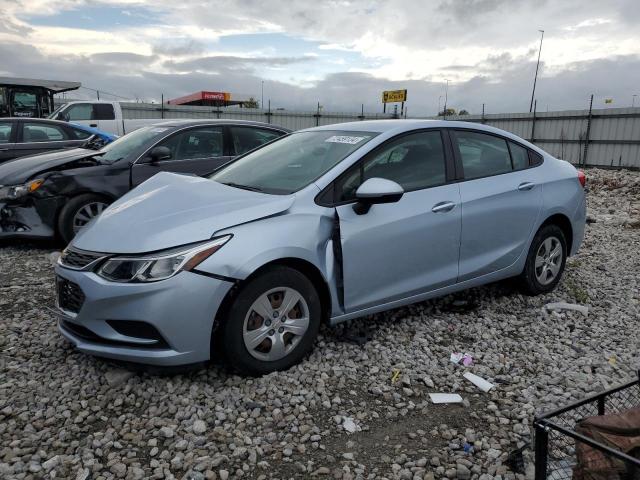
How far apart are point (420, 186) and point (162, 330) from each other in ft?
6.84

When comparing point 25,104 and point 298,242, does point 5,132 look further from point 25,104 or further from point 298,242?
point 25,104

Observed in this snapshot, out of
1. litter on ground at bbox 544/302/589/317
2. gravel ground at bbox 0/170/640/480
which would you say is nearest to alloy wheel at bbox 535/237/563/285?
litter on ground at bbox 544/302/589/317

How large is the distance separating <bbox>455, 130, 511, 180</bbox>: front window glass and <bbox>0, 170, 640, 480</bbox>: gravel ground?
1.19 meters

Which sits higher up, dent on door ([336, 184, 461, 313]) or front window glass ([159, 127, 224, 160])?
front window glass ([159, 127, 224, 160])

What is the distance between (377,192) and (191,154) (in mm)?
3944

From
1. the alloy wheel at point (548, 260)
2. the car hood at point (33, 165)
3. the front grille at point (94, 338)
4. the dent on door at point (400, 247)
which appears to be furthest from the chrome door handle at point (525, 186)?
the car hood at point (33, 165)

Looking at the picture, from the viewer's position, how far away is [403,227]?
3676 mm

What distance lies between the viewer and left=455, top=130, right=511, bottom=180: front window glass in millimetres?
4238

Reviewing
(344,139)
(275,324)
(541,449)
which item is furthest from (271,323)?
(541,449)

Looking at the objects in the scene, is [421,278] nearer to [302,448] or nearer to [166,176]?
[302,448]

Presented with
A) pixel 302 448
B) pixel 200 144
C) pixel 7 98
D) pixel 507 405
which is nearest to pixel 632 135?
pixel 200 144

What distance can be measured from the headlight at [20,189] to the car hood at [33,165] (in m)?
0.10

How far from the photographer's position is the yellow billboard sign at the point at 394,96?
110 feet

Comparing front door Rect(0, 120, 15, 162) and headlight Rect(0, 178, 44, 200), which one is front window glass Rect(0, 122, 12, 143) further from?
headlight Rect(0, 178, 44, 200)
